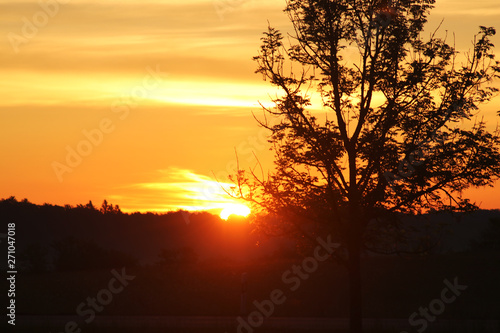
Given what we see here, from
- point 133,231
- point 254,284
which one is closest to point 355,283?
point 254,284

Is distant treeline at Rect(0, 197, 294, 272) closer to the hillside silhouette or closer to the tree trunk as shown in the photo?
the hillside silhouette

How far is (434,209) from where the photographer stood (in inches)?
730

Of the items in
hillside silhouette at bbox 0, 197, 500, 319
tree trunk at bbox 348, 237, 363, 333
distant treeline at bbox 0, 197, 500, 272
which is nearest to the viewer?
tree trunk at bbox 348, 237, 363, 333

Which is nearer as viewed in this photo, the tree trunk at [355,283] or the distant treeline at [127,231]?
the tree trunk at [355,283]

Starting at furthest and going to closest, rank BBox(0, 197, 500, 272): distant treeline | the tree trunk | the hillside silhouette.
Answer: BBox(0, 197, 500, 272): distant treeline
the hillside silhouette
the tree trunk

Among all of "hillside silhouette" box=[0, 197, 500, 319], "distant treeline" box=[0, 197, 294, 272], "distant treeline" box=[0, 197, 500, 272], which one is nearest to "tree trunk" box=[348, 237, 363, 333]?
"hillside silhouette" box=[0, 197, 500, 319]

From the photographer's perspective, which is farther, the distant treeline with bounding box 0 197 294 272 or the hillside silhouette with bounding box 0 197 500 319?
the distant treeline with bounding box 0 197 294 272

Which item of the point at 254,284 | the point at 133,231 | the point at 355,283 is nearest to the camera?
the point at 355,283

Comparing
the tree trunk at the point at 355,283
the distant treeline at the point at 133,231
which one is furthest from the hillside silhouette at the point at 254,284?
the distant treeline at the point at 133,231

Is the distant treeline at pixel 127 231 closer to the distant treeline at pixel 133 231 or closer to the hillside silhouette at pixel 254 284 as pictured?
the distant treeline at pixel 133 231

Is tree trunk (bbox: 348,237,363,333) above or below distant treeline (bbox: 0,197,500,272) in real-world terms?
below

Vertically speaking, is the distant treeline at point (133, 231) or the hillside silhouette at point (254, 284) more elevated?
the distant treeline at point (133, 231)

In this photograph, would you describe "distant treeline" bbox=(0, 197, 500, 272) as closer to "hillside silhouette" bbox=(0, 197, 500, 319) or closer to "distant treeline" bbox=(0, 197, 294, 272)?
"distant treeline" bbox=(0, 197, 294, 272)

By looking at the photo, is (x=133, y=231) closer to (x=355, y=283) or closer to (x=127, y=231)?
(x=127, y=231)
